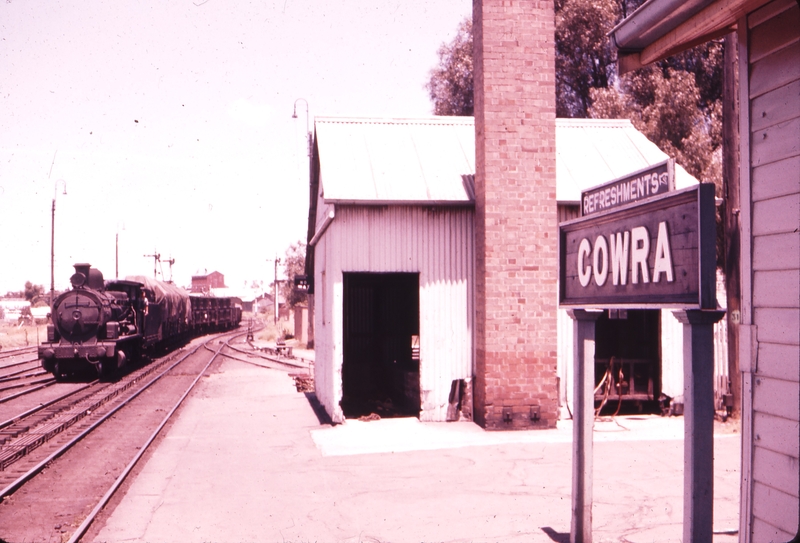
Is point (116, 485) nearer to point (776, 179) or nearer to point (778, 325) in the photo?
point (778, 325)

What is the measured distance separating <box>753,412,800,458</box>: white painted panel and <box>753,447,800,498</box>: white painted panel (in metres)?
0.03

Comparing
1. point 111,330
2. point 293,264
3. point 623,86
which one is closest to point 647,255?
point 111,330

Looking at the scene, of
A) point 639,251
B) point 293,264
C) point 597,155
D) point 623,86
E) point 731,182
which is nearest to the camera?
point 639,251

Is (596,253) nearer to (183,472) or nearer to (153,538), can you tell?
(153,538)

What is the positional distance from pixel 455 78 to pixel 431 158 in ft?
55.6

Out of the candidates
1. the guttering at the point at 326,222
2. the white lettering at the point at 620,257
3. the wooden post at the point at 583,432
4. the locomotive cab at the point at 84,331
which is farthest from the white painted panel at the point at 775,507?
the locomotive cab at the point at 84,331

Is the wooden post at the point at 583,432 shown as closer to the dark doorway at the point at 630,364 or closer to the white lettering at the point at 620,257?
the white lettering at the point at 620,257

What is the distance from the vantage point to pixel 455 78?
29531mm

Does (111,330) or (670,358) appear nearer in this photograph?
(670,358)

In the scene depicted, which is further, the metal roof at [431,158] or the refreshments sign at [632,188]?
the metal roof at [431,158]

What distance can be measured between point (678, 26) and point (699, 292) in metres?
1.72

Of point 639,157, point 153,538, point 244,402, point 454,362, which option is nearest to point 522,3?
point 639,157

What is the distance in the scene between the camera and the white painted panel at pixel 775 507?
364cm

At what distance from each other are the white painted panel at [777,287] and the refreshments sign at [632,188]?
861 mm
